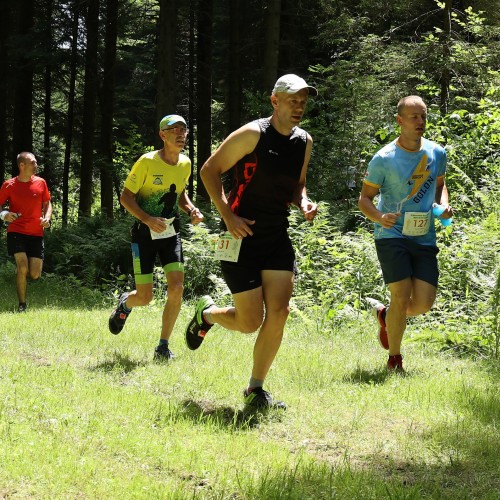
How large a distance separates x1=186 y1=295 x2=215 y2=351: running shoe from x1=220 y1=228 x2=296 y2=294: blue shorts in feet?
3.23

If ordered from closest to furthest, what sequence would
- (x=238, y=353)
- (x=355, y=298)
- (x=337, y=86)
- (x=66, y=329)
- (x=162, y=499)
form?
(x=162, y=499) → (x=238, y=353) → (x=66, y=329) → (x=355, y=298) → (x=337, y=86)

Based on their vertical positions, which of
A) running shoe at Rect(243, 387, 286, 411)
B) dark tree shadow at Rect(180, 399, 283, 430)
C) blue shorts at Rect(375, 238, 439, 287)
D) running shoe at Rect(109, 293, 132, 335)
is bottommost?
dark tree shadow at Rect(180, 399, 283, 430)

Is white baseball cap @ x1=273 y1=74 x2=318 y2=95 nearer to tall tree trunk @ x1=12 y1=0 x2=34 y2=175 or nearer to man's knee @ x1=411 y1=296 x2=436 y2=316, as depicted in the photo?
man's knee @ x1=411 y1=296 x2=436 y2=316

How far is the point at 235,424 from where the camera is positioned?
5.52 meters

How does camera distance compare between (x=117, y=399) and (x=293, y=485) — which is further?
(x=117, y=399)

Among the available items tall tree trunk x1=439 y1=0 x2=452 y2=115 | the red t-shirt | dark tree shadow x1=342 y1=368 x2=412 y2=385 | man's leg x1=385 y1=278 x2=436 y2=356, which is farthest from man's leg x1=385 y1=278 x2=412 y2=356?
tall tree trunk x1=439 y1=0 x2=452 y2=115

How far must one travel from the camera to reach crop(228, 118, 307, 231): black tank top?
5.88 meters

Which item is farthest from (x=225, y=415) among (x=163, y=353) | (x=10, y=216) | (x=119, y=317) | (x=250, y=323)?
(x=10, y=216)

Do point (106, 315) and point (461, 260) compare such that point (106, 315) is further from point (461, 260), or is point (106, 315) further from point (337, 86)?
point (337, 86)

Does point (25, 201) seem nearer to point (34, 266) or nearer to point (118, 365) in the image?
point (34, 266)

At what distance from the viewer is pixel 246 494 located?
4.18 metres

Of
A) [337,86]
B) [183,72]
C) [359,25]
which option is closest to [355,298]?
[337,86]

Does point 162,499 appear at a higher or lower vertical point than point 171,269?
lower

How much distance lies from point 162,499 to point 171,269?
431 centimetres
